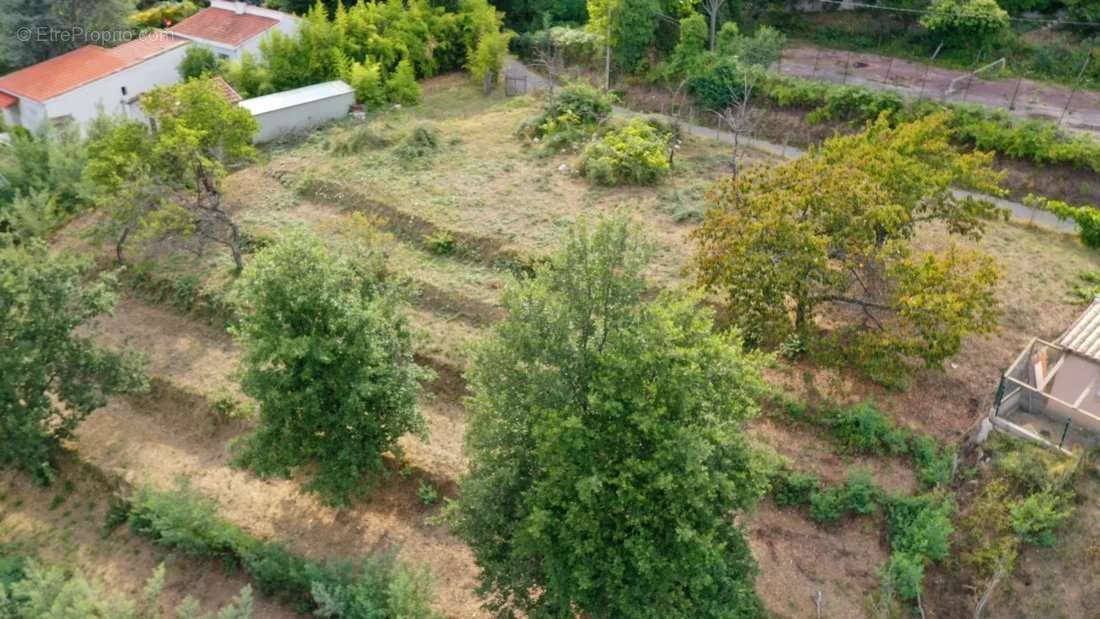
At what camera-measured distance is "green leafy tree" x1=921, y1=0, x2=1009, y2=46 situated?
3534cm

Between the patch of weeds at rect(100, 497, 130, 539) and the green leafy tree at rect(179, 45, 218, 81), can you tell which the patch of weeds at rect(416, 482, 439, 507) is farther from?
the green leafy tree at rect(179, 45, 218, 81)

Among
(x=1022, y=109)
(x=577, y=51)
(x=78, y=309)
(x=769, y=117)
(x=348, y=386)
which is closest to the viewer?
(x=348, y=386)

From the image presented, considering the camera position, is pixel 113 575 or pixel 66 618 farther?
pixel 113 575

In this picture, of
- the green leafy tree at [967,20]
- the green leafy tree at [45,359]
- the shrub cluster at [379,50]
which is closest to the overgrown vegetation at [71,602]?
the green leafy tree at [45,359]

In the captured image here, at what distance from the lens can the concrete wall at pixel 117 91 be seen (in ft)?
111

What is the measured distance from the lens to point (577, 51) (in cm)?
4131

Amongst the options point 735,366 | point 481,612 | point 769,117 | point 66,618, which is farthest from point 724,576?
point 769,117

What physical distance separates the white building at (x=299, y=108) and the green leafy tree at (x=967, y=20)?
25.7 metres

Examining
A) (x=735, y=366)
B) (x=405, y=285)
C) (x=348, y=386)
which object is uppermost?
(x=735, y=366)

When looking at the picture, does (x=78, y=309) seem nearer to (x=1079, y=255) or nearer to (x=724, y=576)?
(x=724, y=576)

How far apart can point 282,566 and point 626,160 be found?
18.0m

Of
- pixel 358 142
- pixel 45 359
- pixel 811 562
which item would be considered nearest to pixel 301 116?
pixel 358 142

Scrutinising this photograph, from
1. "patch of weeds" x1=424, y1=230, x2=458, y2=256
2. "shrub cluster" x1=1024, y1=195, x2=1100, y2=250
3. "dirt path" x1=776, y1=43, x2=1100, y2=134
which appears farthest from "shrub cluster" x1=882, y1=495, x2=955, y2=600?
"dirt path" x1=776, y1=43, x2=1100, y2=134

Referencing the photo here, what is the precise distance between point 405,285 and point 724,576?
13.8 meters
